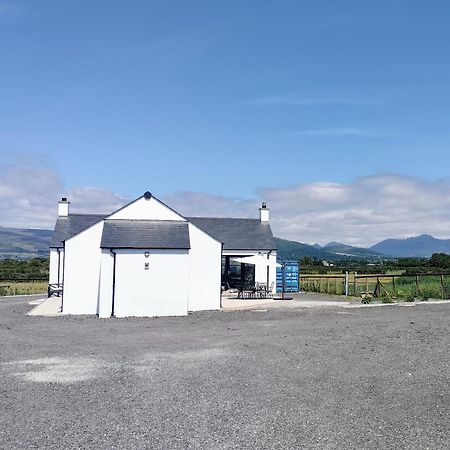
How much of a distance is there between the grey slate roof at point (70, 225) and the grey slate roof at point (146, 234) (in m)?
9.40

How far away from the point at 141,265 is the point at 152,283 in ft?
2.97

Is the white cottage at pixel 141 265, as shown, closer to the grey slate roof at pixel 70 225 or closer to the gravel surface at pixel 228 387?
the gravel surface at pixel 228 387

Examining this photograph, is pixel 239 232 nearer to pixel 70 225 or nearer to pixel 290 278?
pixel 290 278

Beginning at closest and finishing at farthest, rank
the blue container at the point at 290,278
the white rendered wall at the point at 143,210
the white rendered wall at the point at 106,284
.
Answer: the white rendered wall at the point at 106,284
the white rendered wall at the point at 143,210
the blue container at the point at 290,278

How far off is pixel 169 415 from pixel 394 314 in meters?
15.3

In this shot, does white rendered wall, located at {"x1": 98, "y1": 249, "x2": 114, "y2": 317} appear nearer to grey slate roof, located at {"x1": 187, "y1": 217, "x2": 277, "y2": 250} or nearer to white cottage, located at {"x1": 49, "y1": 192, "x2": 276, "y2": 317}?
white cottage, located at {"x1": 49, "y1": 192, "x2": 276, "y2": 317}

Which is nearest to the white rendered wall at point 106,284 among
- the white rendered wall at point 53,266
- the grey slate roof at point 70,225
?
the grey slate roof at point 70,225

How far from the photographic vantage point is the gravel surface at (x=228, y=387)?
7.22 meters

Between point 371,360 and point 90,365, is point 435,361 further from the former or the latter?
point 90,365

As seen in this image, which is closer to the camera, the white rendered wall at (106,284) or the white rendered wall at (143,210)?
the white rendered wall at (106,284)

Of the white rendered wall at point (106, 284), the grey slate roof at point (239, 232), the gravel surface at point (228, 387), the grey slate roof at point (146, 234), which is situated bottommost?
the gravel surface at point (228, 387)

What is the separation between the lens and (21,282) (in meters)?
49.2

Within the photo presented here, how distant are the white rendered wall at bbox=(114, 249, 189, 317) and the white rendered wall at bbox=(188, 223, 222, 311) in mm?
1943

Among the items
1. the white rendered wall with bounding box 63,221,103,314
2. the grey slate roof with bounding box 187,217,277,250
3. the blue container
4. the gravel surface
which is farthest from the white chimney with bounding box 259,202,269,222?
the gravel surface
